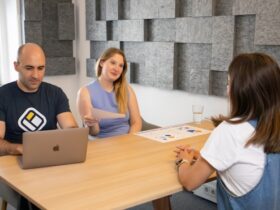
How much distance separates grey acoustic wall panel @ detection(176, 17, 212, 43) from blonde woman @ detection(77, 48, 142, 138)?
0.76 meters

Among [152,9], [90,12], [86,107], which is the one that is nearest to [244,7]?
[152,9]

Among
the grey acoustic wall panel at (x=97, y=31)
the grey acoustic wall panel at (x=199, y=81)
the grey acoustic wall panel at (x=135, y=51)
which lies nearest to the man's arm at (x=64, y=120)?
the grey acoustic wall panel at (x=199, y=81)

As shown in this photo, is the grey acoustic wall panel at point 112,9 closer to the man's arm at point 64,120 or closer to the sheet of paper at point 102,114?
the sheet of paper at point 102,114

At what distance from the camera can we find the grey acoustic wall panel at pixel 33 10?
3.94m

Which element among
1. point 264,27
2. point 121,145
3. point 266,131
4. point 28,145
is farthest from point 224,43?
point 28,145

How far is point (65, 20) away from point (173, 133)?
2.35m

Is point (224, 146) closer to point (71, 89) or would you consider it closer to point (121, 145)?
point (121, 145)

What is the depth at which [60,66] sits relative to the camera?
4.29 m

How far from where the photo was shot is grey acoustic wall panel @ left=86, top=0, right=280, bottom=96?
2763 millimetres

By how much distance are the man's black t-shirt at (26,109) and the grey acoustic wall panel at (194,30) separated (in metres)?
1.34

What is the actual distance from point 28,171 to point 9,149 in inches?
11.2

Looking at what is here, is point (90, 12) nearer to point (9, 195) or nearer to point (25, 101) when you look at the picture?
point (25, 101)

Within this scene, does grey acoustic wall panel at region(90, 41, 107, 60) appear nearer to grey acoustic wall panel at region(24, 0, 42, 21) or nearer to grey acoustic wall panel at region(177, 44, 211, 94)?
grey acoustic wall panel at region(24, 0, 42, 21)

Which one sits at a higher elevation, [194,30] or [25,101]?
[194,30]
